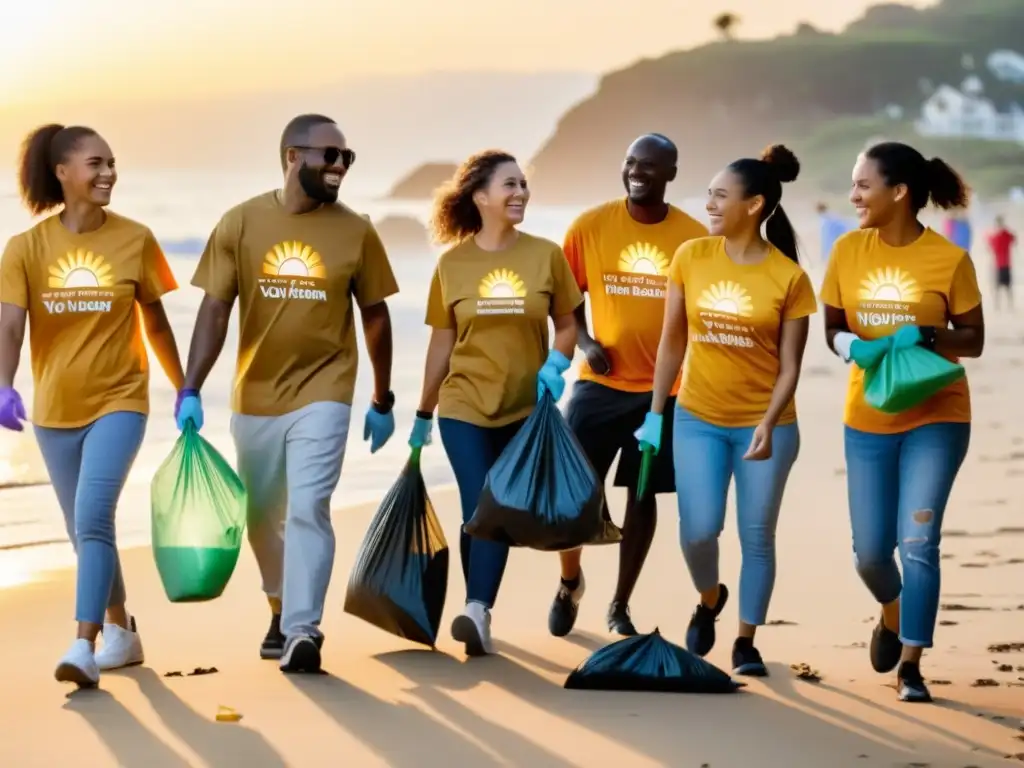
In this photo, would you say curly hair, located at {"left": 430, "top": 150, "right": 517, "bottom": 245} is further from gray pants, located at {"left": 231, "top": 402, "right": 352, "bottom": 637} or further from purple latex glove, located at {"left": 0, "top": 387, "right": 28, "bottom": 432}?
purple latex glove, located at {"left": 0, "top": 387, "right": 28, "bottom": 432}

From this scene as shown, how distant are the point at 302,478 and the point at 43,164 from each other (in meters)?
1.28

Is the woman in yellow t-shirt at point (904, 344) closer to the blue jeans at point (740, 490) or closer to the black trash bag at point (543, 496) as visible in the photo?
the blue jeans at point (740, 490)

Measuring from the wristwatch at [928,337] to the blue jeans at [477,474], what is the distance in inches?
56.6

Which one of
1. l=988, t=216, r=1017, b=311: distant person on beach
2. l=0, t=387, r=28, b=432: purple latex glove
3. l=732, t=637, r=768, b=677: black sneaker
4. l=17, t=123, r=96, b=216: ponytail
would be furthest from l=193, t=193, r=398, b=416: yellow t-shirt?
l=988, t=216, r=1017, b=311: distant person on beach

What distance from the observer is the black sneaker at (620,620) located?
7438mm

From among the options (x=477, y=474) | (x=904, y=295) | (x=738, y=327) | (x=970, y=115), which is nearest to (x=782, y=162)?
(x=738, y=327)

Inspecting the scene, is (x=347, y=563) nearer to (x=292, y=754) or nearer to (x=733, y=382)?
(x=733, y=382)

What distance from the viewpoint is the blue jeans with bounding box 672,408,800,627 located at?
21.4 ft

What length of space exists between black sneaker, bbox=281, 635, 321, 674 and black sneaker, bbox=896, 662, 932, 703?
5.84ft

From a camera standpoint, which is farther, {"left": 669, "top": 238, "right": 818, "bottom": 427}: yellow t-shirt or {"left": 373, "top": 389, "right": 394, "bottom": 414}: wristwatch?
{"left": 373, "top": 389, "right": 394, "bottom": 414}: wristwatch

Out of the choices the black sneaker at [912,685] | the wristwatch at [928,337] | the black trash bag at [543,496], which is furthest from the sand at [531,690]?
the wristwatch at [928,337]

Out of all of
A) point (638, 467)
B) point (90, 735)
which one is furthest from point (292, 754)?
point (638, 467)

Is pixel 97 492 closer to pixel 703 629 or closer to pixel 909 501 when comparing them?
pixel 703 629

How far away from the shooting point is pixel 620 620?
746 cm
